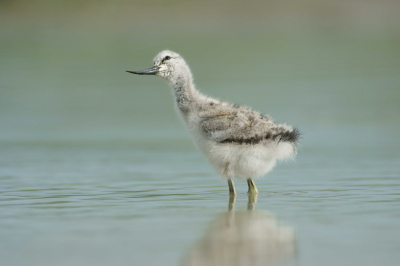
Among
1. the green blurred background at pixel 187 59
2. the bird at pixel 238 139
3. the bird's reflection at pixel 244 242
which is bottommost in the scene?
the bird's reflection at pixel 244 242

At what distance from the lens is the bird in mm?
5738

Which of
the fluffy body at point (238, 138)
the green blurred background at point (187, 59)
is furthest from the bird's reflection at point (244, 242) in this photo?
the green blurred background at point (187, 59)

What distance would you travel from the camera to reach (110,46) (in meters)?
18.1

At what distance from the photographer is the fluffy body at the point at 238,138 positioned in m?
5.74

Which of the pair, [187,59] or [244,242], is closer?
[244,242]

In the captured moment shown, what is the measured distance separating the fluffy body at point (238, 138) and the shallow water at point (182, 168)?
0.28m

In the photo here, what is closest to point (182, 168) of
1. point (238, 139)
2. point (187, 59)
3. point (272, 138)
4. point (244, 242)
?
point (238, 139)

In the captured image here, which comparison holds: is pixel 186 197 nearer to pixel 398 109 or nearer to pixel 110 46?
pixel 398 109

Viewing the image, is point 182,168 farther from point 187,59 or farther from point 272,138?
point 187,59

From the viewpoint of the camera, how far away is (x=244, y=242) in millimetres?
4066

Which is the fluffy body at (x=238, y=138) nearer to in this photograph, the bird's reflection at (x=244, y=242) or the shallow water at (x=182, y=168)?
the shallow water at (x=182, y=168)

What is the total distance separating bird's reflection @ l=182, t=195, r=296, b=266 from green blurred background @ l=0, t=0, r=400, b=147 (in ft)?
15.6

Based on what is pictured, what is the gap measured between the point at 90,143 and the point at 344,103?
4.29 meters

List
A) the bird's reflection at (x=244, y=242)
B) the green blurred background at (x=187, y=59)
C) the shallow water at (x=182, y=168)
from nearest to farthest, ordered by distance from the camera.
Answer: the bird's reflection at (x=244, y=242) → the shallow water at (x=182, y=168) → the green blurred background at (x=187, y=59)
